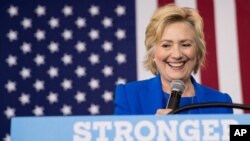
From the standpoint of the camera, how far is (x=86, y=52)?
2283 millimetres

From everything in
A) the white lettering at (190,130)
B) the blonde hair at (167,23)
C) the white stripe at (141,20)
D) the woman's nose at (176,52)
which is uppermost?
the white stripe at (141,20)

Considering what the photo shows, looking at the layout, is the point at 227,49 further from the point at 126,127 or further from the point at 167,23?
the point at 126,127

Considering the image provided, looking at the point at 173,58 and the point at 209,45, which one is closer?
the point at 173,58

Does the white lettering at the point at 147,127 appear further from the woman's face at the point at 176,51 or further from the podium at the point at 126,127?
the woman's face at the point at 176,51

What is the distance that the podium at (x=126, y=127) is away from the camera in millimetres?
602

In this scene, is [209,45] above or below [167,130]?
above

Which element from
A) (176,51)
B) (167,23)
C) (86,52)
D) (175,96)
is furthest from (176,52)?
(86,52)

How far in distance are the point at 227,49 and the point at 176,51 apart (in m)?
0.78

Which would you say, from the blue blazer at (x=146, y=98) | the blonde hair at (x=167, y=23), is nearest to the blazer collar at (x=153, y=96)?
the blue blazer at (x=146, y=98)

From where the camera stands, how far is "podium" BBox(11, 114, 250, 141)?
60 cm

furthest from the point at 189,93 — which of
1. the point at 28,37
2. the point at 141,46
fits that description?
the point at 28,37

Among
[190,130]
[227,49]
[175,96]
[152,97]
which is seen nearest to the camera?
[190,130]

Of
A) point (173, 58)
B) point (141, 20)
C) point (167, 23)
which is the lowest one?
point (173, 58)

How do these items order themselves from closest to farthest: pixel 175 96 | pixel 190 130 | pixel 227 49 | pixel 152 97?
pixel 190 130
pixel 175 96
pixel 152 97
pixel 227 49
